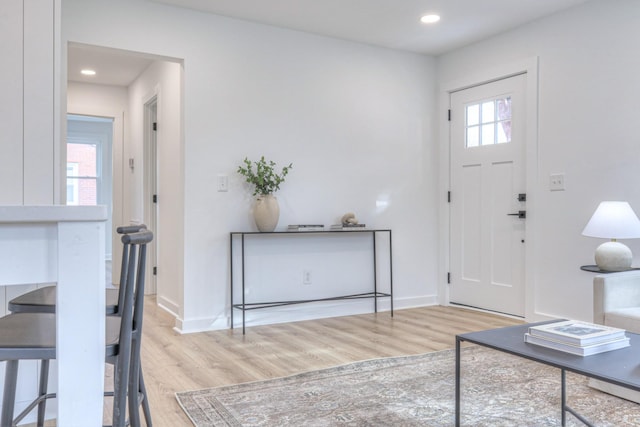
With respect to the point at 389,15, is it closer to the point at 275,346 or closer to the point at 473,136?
the point at 473,136

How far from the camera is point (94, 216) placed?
3.26 ft

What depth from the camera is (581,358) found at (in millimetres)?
1619

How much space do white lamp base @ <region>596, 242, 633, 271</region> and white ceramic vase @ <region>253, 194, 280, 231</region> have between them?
2.26m

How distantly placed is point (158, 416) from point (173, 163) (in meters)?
2.70

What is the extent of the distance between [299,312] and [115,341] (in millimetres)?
2973

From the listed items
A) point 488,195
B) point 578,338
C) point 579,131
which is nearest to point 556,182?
point 579,131

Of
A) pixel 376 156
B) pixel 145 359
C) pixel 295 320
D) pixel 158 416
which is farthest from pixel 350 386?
pixel 376 156

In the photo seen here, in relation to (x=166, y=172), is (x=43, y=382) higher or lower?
lower

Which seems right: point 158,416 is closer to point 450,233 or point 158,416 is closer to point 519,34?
point 450,233

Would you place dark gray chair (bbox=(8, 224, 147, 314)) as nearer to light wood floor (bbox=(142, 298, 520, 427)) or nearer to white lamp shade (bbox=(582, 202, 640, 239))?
light wood floor (bbox=(142, 298, 520, 427))

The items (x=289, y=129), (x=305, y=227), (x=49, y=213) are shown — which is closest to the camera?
(x=49, y=213)

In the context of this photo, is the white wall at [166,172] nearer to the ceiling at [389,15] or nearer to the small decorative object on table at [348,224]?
the ceiling at [389,15]

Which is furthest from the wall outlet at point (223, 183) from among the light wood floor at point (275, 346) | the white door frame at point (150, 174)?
the white door frame at point (150, 174)

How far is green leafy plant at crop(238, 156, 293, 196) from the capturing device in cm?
392
